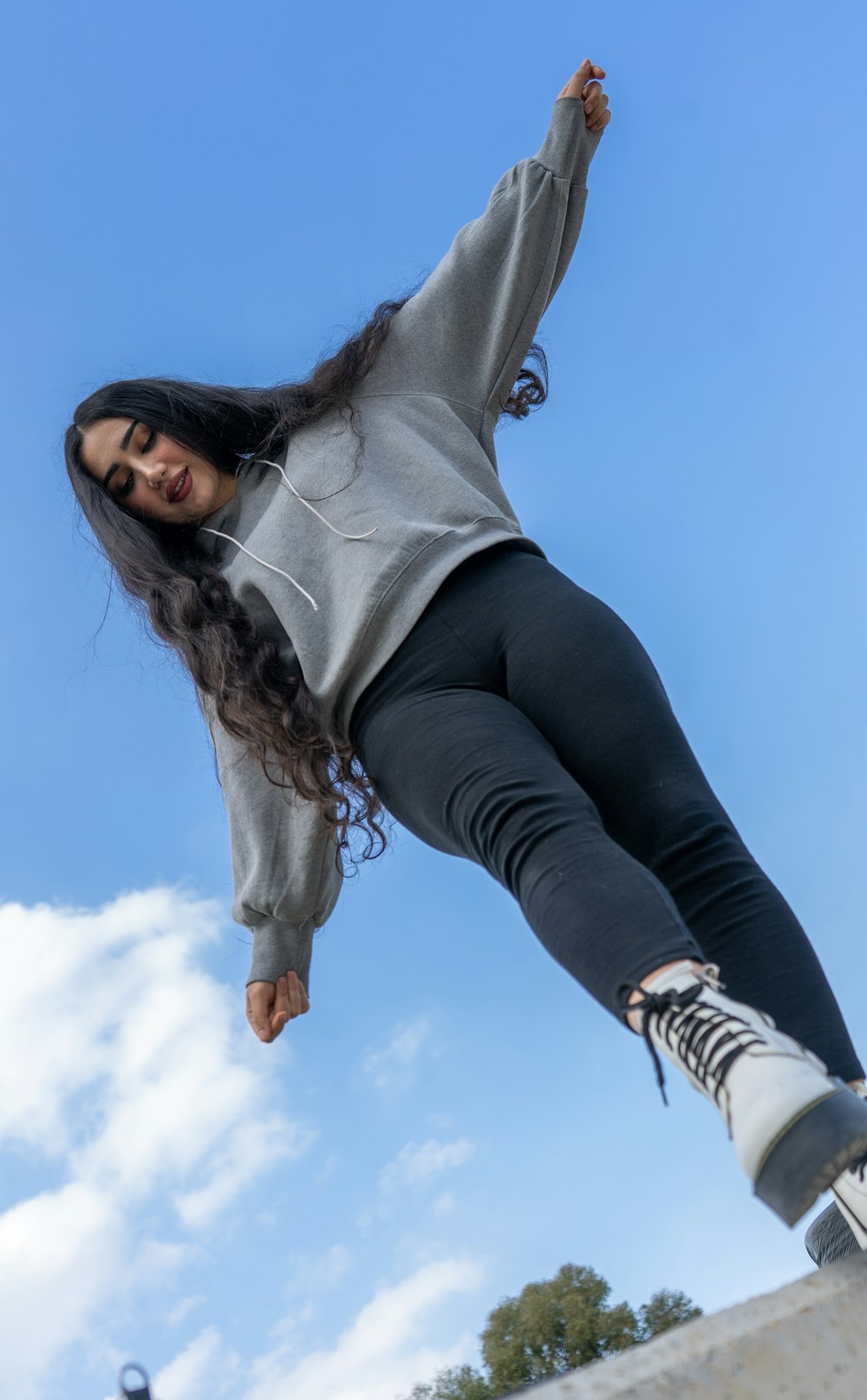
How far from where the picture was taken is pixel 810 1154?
783mm

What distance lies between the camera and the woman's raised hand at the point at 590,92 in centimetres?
180

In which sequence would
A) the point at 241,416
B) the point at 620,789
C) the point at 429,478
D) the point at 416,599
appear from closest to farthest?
the point at 620,789
the point at 416,599
the point at 429,478
the point at 241,416

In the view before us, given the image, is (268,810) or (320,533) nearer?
(320,533)

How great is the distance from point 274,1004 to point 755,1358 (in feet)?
3.67

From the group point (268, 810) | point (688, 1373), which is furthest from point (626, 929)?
point (268, 810)

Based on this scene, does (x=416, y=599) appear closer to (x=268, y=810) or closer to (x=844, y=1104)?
(x=268, y=810)

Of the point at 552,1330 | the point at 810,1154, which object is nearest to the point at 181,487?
the point at 810,1154

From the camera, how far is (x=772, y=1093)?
81 centimetres

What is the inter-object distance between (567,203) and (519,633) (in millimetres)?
845

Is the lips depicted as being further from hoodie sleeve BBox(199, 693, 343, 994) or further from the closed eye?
hoodie sleeve BBox(199, 693, 343, 994)

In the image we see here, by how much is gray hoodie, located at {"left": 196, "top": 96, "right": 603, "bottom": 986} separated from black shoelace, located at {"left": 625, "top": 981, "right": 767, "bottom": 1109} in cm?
74

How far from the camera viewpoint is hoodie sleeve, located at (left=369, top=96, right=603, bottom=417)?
5.85 feet

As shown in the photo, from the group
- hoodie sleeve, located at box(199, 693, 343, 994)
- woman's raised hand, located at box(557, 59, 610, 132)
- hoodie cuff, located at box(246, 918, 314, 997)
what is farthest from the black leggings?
woman's raised hand, located at box(557, 59, 610, 132)

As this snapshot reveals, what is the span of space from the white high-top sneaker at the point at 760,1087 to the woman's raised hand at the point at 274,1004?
37.6 inches
